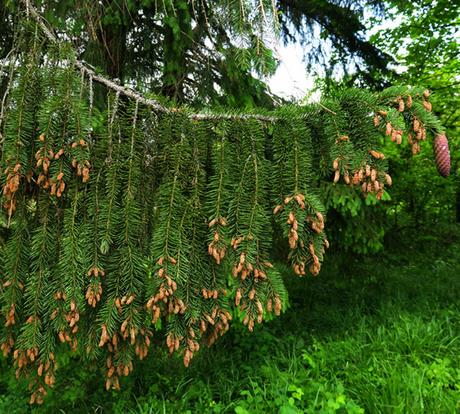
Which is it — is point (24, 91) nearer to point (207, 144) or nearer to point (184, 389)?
point (207, 144)

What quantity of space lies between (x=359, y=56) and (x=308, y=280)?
2.82 metres

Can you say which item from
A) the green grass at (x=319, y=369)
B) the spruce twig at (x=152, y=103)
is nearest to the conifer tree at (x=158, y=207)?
the spruce twig at (x=152, y=103)

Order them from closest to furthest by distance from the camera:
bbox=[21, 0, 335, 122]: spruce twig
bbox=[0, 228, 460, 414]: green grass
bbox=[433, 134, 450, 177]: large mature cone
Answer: bbox=[433, 134, 450, 177]: large mature cone, bbox=[21, 0, 335, 122]: spruce twig, bbox=[0, 228, 460, 414]: green grass

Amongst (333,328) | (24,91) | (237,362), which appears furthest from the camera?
(333,328)

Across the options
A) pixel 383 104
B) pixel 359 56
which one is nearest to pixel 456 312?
pixel 359 56

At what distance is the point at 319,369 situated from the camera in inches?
118

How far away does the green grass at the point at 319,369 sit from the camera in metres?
2.48

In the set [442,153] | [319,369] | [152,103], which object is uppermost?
[152,103]

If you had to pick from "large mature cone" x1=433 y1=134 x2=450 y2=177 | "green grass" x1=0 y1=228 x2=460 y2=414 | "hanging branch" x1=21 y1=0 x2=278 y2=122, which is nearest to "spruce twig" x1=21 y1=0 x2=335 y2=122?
"hanging branch" x1=21 y1=0 x2=278 y2=122

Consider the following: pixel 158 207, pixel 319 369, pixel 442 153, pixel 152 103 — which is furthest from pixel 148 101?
pixel 319 369

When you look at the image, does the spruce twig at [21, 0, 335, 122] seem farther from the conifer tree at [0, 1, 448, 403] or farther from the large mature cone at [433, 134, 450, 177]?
the large mature cone at [433, 134, 450, 177]

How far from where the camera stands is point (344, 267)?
412 centimetres

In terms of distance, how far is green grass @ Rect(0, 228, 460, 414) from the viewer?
248 centimetres

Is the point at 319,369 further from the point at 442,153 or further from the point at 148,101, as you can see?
the point at 148,101
